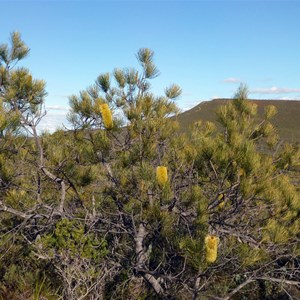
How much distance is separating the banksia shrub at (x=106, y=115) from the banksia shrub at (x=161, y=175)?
80 centimetres

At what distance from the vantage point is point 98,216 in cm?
384

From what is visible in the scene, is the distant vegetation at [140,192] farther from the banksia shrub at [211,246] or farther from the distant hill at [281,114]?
the distant hill at [281,114]

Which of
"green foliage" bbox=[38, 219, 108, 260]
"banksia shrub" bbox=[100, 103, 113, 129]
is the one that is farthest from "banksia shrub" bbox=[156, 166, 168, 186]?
"green foliage" bbox=[38, 219, 108, 260]

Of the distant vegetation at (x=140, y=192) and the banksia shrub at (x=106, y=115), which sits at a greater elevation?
the banksia shrub at (x=106, y=115)

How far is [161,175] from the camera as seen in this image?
2711mm

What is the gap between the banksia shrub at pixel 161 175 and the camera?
8.81 ft

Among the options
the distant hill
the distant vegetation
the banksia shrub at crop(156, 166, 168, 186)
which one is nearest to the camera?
the banksia shrub at crop(156, 166, 168, 186)

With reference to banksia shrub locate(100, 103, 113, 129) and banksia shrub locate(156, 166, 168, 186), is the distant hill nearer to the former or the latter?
banksia shrub locate(100, 103, 113, 129)

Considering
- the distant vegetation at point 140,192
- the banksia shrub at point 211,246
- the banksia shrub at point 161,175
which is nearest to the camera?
the banksia shrub at point 211,246

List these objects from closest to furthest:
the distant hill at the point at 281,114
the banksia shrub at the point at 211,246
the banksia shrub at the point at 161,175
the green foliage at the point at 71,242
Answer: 1. the banksia shrub at the point at 211,246
2. the banksia shrub at the point at 161,175
3. the green foliage at the point at 71,242
4. the distant hill at the point at 281,114

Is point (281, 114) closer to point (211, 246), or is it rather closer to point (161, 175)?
point (161, 175)

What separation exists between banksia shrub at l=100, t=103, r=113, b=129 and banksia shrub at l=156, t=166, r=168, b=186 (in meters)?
0.80

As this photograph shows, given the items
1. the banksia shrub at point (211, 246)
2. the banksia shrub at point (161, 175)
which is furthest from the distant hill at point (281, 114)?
the banksia shrub at point (211, 246)

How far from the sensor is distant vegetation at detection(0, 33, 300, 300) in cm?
308
